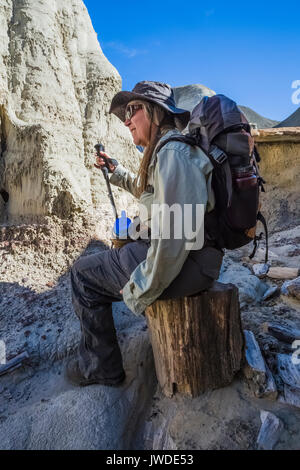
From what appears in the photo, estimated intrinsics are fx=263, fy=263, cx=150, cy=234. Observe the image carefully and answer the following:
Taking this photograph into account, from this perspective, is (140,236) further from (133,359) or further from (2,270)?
(2,270)

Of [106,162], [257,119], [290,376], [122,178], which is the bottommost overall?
[290,376]

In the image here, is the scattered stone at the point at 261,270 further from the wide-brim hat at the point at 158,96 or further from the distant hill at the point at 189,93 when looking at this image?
the distant hill at the point at 189,93

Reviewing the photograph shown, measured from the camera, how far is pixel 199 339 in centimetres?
156

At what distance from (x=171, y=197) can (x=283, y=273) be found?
2.74 m

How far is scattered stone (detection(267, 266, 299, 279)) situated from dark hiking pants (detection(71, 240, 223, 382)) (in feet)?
7.44

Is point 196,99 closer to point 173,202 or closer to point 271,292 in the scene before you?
point 271,292

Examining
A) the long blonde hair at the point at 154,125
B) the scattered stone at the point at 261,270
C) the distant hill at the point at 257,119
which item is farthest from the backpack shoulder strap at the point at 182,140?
the distant hill at the point at 257,119

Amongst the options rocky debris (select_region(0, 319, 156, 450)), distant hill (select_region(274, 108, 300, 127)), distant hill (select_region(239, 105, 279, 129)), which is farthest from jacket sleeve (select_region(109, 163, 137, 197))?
distant hill (select_region(239, 105, 279, 129))

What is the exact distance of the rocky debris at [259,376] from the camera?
150 centimetres

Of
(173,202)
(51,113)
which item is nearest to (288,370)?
(173,202)

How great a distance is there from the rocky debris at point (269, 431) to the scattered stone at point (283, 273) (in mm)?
2279
